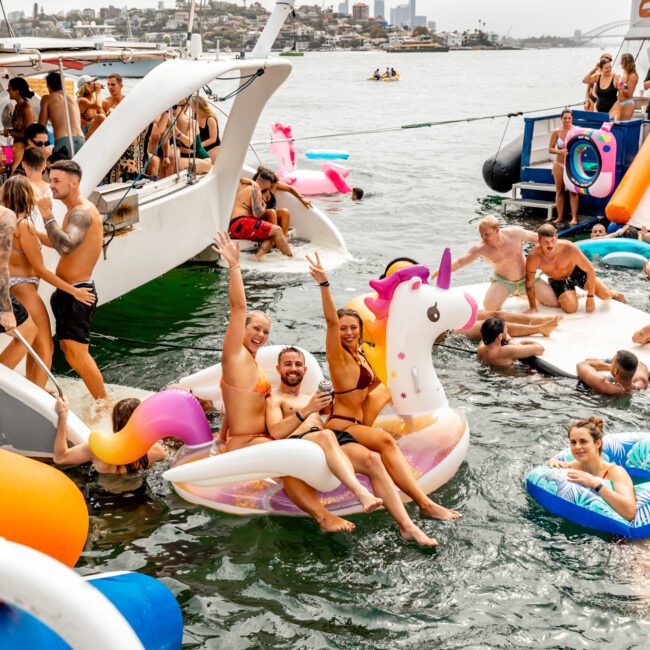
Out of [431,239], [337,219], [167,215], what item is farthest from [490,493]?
[337,219]

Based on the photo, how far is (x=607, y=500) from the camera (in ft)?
17.3

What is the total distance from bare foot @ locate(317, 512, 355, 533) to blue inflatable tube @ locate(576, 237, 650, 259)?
6.91 metres

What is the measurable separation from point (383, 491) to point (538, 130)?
10.6 meters

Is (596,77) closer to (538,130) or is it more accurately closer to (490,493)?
(538,130)

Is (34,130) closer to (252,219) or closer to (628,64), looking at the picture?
(252,219)

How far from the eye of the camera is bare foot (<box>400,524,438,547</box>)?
5.06 metres

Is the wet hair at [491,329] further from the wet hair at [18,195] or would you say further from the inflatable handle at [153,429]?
the wet hair at [18,195]

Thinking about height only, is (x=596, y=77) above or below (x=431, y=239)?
above

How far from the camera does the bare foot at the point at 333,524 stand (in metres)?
5.17

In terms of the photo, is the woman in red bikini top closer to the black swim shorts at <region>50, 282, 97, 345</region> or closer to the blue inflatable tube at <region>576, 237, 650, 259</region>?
the black swim shorts at <region>50, 282, 97, 345</region>

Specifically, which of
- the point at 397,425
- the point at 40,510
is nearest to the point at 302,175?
the point at 397,425

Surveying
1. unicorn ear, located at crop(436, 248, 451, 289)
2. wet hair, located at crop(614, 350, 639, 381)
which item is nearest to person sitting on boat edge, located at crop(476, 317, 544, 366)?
wet hair, located at crop(614, 350, 639, 381)

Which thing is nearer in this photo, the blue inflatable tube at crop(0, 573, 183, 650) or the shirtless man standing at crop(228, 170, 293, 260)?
the blue inflatable tube at crop(0, 573, 183, 650)

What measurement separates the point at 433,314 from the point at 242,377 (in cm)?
131
